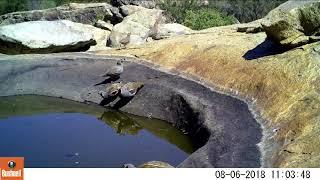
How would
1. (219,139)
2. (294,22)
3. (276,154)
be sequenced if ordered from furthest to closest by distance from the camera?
(294,22), (219,139), (276,154)

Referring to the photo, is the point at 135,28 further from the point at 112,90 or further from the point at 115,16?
the point at 112,90

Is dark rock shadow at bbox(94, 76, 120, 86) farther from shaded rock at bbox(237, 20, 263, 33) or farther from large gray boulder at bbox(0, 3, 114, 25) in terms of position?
large gray boulder at bbox(0, 3, 114, 25)

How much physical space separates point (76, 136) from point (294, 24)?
738cm

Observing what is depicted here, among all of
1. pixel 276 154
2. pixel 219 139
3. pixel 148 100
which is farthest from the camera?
pixel 148 100

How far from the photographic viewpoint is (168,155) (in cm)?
1460

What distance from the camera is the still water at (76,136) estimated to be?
14.0 meters

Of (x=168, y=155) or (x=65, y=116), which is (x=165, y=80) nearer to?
(x=65, y=116)

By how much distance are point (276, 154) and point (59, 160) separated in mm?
5386

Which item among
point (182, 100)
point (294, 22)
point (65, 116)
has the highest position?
point (294, 22)

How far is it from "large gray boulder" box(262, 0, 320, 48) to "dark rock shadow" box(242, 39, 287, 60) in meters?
0.33

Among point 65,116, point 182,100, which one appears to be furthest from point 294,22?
point 65,116

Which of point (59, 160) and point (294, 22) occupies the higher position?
point (294, 22)

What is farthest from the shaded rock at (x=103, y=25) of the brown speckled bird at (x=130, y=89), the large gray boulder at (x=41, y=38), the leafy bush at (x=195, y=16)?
the brown speckled bird at (x=130, y=89)

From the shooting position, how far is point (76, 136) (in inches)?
637
